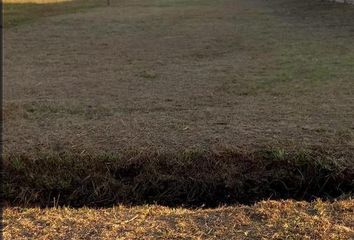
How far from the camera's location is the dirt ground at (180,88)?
4.61 metres

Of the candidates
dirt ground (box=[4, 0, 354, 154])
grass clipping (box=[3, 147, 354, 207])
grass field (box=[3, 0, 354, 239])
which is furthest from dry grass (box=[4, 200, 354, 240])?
dirt ground (box=[4, 0, 354, 154])

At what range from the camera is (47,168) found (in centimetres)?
410

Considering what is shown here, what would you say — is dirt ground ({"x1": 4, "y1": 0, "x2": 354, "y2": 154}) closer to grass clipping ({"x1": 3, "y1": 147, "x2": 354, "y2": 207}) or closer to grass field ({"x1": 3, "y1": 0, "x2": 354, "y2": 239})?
grass field ({"x1": 3, "y1": 0, "x2": 354, "y2": 239})

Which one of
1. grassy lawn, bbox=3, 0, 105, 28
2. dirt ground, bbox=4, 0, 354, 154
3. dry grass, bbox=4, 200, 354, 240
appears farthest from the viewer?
grassy lawn, bbox=3, 0, 105, 28

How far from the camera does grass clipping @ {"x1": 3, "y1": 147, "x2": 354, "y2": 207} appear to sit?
3.84 metres

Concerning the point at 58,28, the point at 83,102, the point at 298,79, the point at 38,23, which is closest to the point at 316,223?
the point at 83,102

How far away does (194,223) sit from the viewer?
2.99 meters

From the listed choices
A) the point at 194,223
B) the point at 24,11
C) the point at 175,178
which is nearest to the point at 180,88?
the point at 175,178

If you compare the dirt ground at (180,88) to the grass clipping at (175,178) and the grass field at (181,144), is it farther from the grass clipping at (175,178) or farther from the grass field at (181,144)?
the grass clipping at (175,178)

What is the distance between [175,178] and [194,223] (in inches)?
38.8

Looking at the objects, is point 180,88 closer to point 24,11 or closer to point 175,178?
point 175,178

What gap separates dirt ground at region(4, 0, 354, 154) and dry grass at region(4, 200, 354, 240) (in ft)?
3.75

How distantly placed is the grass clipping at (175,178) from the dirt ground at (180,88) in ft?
0.73

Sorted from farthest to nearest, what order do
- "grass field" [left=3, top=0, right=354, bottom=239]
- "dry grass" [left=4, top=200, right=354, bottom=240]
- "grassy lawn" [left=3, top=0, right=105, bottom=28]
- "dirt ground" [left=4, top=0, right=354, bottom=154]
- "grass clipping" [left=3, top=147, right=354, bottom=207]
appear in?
1. "grassy lawn" [left=3, top=0, right=105, bottom=28]
2. "dirt ground" [left=4, top=0, right=354, bottom=154]
3. "grass clipping" [left=3, top=147, right=354, bottom=207]
4. "grass field" [left=3, top=0, right=354, bottom=239]
5. "dry grass" [left=4, top=200, right=354, bottom=240]
